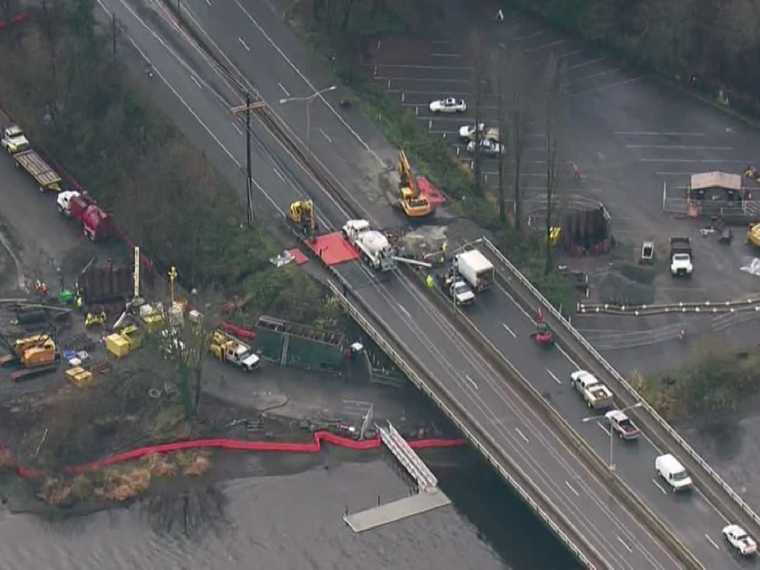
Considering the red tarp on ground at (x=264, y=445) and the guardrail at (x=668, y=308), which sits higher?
the guardrail at (x=668, y=308)

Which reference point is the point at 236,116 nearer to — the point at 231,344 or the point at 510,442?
the point at 231,344

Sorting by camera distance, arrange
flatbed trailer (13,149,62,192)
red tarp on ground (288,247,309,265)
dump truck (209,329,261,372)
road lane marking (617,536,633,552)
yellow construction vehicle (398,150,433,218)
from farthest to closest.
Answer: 1. flatbed trailer (13,149,62,192)
2. yellow construction vehicle (398,150,433,218)
3. red tarp on ground (288,247,309,265)
4. dump truck (209,329,261,372)
5. road lane marking (617,536,633,552)

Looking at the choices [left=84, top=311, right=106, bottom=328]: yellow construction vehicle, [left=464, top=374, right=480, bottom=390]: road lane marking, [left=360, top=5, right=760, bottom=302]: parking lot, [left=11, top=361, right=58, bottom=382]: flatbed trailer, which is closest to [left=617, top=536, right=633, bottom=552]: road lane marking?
[left=464, top=374, right=480, bottom=390]: road lane marking

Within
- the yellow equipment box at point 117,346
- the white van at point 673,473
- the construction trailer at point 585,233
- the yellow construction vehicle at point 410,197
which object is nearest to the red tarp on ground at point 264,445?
the yellow equipment box at point 117,346

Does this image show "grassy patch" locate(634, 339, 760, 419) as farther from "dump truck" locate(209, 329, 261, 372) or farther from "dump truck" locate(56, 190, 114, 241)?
"dump truck" locate(56, 190, 114, 241)

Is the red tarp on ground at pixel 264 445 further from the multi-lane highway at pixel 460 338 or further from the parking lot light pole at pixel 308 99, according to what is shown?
the parking lot light pole at pixel 308 99

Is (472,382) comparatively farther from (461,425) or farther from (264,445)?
(264,445)
